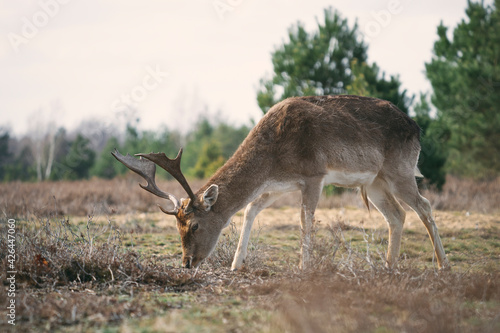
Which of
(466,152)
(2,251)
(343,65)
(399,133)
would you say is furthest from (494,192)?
(2,251)

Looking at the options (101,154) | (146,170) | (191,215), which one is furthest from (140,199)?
(101,154)

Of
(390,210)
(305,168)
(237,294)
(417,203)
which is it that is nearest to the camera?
(237,294)

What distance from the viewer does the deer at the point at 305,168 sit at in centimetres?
654

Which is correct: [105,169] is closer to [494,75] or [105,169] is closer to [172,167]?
[494,75]

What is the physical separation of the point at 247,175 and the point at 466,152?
19.4m

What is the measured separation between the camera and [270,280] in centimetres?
562

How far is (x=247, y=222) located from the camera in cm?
729

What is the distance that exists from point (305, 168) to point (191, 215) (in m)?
1.78

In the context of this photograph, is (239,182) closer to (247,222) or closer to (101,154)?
(247,222)

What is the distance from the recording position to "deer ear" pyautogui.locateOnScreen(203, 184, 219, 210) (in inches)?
254

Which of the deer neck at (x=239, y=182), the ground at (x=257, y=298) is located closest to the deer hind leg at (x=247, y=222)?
the ground at (x=257, y=298)

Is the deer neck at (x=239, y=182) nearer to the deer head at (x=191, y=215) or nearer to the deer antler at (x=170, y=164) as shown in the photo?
the deer head at (x=191, y=215)

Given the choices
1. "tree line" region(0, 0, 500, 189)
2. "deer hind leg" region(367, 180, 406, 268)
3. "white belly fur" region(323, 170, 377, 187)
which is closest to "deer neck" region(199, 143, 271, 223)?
"white belly fur" region(323, 170, 377, 187)

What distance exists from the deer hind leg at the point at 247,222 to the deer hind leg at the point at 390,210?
1.72 meters
